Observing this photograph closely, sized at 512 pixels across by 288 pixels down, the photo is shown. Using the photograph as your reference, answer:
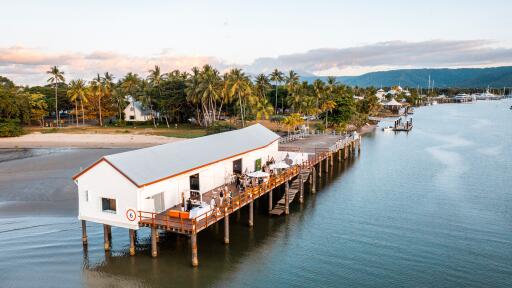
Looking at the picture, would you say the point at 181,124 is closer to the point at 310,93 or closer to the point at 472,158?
the point at 310,93

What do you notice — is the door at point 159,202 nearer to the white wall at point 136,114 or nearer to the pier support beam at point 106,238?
the pier support beam at point 106,238

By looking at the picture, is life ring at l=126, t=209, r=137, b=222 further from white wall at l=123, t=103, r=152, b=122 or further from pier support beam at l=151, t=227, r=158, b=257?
white wall at l=123, t=103, r=152, b=122

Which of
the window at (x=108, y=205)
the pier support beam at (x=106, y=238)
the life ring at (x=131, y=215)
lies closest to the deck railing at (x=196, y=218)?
the life ring at (x=131, y=215)

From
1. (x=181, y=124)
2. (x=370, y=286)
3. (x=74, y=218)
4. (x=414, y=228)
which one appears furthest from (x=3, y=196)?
(x=181, y=124)

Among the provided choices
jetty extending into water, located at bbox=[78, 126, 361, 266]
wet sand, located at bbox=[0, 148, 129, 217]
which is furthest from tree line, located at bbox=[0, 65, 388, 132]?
jetty extending into water, located at bbox=[78, 126, 361, 266]

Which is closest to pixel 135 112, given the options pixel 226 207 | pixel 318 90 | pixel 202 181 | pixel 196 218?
pixel 318 90
